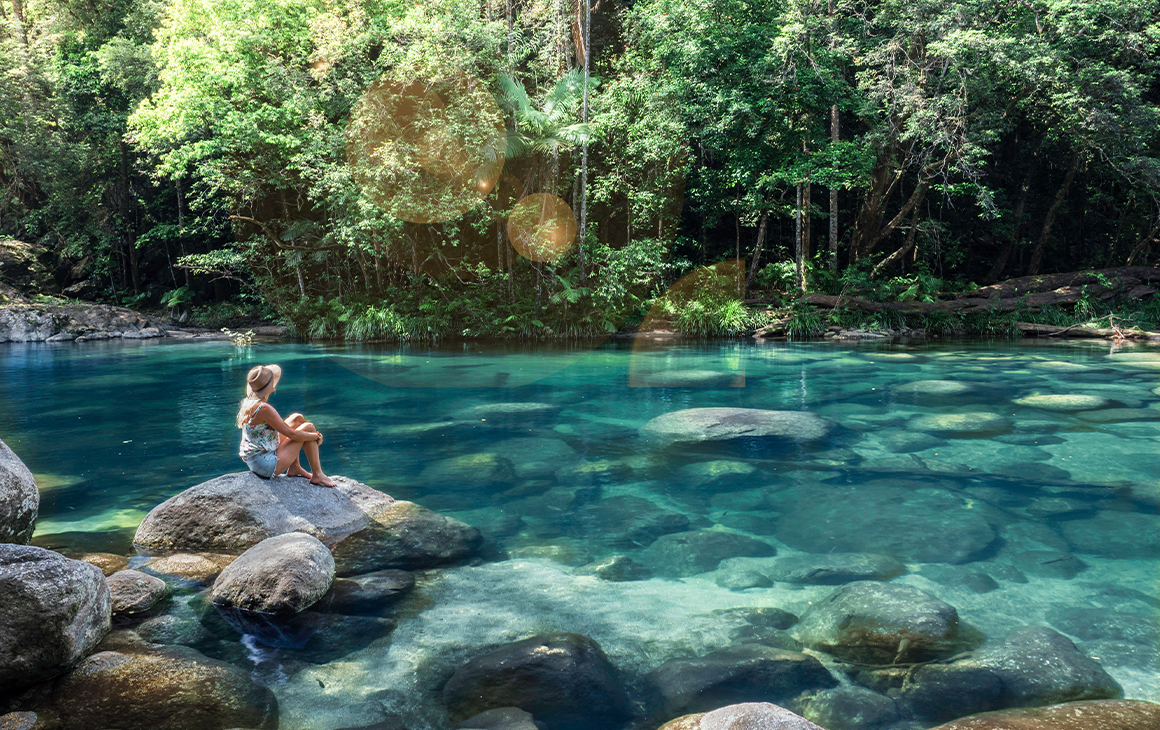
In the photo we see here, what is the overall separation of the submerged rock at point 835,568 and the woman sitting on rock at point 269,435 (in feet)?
→ 11.6

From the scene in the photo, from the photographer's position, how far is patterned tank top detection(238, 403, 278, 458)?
16.9 ft

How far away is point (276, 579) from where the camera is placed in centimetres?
409

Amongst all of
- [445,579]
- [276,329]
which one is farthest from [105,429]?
[276,329]

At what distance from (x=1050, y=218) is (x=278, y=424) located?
2463 cm

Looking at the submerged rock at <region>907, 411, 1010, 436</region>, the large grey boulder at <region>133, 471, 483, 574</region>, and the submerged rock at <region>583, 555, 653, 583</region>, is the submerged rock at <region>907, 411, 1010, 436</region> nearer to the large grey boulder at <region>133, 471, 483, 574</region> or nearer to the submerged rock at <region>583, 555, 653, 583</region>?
the submerged rock at <region>583, 555, 653, 583</region>

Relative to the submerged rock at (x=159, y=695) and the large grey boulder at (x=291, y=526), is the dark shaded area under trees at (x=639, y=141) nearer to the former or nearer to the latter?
the large grey boulder at (x=291, y=526)

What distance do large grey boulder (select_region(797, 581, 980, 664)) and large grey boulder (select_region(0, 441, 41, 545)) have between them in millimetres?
4911

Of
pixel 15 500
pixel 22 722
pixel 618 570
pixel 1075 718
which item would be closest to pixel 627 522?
pixel 618 570

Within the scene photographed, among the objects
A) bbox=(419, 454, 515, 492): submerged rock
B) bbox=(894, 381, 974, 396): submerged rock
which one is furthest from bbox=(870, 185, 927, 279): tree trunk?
bbox=(419, 454, 515, 492): submerged rock

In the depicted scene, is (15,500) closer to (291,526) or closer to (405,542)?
(291,526)

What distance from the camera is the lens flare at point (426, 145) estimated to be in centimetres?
1847

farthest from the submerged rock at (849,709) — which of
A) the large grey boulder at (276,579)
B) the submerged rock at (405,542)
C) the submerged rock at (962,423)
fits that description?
the submerged rock at (962,423)

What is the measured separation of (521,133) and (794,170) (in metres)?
7.53

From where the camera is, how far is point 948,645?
12.3 ft
